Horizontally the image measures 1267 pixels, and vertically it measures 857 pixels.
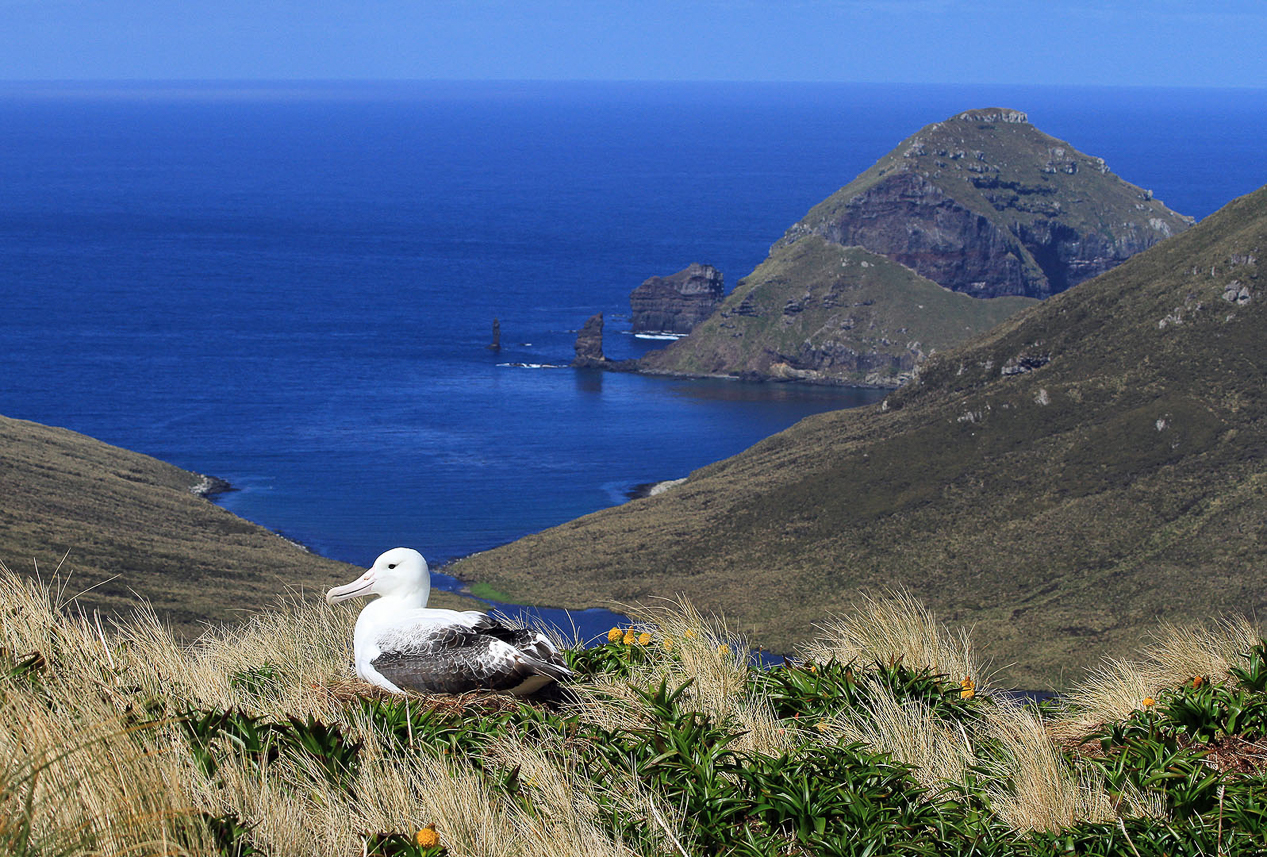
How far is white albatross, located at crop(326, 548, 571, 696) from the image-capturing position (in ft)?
39.8

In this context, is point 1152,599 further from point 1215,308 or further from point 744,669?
point 744,669

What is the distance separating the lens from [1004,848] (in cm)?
1028

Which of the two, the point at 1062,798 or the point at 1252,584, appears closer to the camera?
the point at 1062,798

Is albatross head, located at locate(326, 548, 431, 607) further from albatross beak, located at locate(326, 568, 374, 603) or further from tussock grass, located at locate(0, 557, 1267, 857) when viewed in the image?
tussock grass, located at locate(0, 557, 1267, 857)

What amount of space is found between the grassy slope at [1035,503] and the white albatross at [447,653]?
60.0 meters

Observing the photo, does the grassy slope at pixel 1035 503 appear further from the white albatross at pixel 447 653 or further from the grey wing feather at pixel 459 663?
the grey wing feather at pixel 459 663

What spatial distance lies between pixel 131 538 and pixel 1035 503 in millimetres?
60353

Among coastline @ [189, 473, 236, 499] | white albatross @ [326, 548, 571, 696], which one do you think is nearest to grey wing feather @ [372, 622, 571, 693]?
white albatross @ [326, 548, 571, 696]

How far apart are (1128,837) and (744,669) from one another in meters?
4.80

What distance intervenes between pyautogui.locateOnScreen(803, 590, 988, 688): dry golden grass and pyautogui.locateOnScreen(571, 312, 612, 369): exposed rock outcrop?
175 metres

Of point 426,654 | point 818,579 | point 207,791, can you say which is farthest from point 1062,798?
point 818,579

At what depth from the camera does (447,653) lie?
40.2ft

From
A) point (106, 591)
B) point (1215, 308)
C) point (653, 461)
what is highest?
point (1215, 308)

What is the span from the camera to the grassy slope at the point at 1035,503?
251ft
